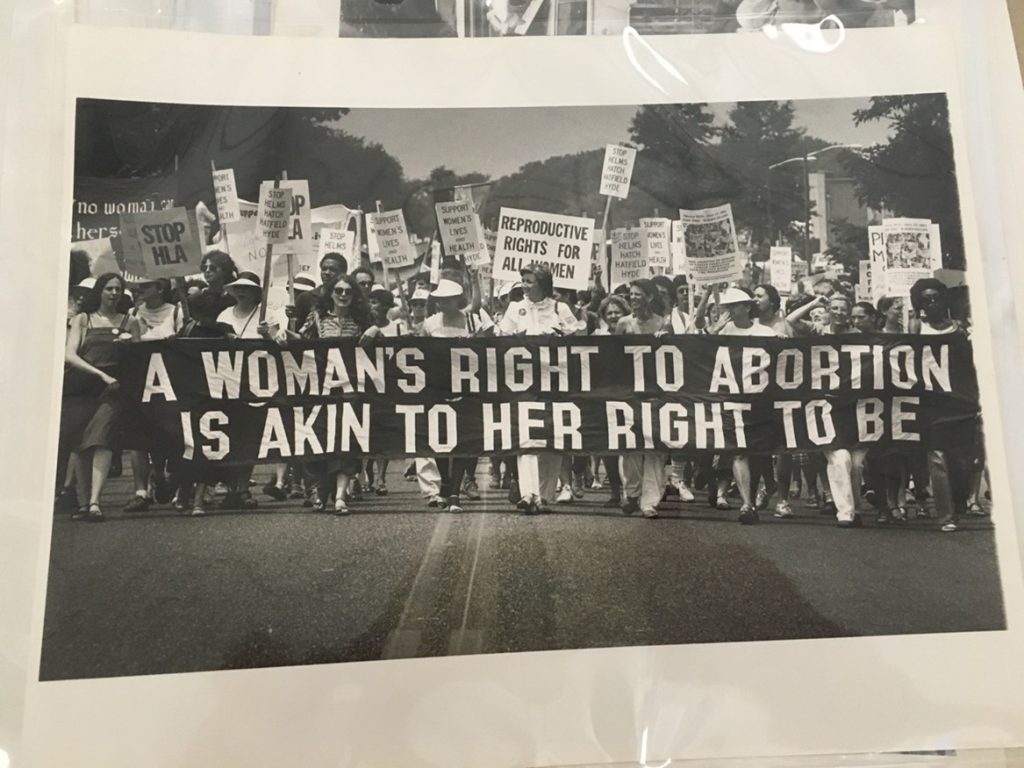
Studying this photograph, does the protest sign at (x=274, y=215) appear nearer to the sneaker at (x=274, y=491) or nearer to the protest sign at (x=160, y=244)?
the protest sign at (x=160, y=244)

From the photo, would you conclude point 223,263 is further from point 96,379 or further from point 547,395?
point 547,395

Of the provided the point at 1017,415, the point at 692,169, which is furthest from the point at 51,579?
the point at 1017,415

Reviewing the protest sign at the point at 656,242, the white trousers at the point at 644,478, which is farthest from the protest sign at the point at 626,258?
the white trousers at the point at 644,478

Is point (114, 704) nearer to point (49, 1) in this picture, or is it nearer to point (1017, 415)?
point (49, 1)

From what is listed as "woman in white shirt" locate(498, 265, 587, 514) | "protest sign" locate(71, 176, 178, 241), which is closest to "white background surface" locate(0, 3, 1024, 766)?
"protest sign" locate(71, 176, 178, 241)

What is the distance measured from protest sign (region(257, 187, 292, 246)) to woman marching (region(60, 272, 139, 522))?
0.09m

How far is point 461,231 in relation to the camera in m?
0.43

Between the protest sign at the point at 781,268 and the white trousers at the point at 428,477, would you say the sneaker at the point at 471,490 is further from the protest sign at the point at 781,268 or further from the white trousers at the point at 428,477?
the protest sign at the point at 781,268

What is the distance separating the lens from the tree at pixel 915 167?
44 cm

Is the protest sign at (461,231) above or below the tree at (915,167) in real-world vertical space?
below

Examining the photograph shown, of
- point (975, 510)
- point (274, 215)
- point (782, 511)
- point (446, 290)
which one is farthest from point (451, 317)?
point (975, 510)

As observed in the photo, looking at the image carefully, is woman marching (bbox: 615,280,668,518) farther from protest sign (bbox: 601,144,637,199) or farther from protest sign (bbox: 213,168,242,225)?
protest sign (bbox: 213,168,242,225)

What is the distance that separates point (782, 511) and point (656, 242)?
0.60ft

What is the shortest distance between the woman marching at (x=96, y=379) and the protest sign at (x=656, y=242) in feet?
1.03
